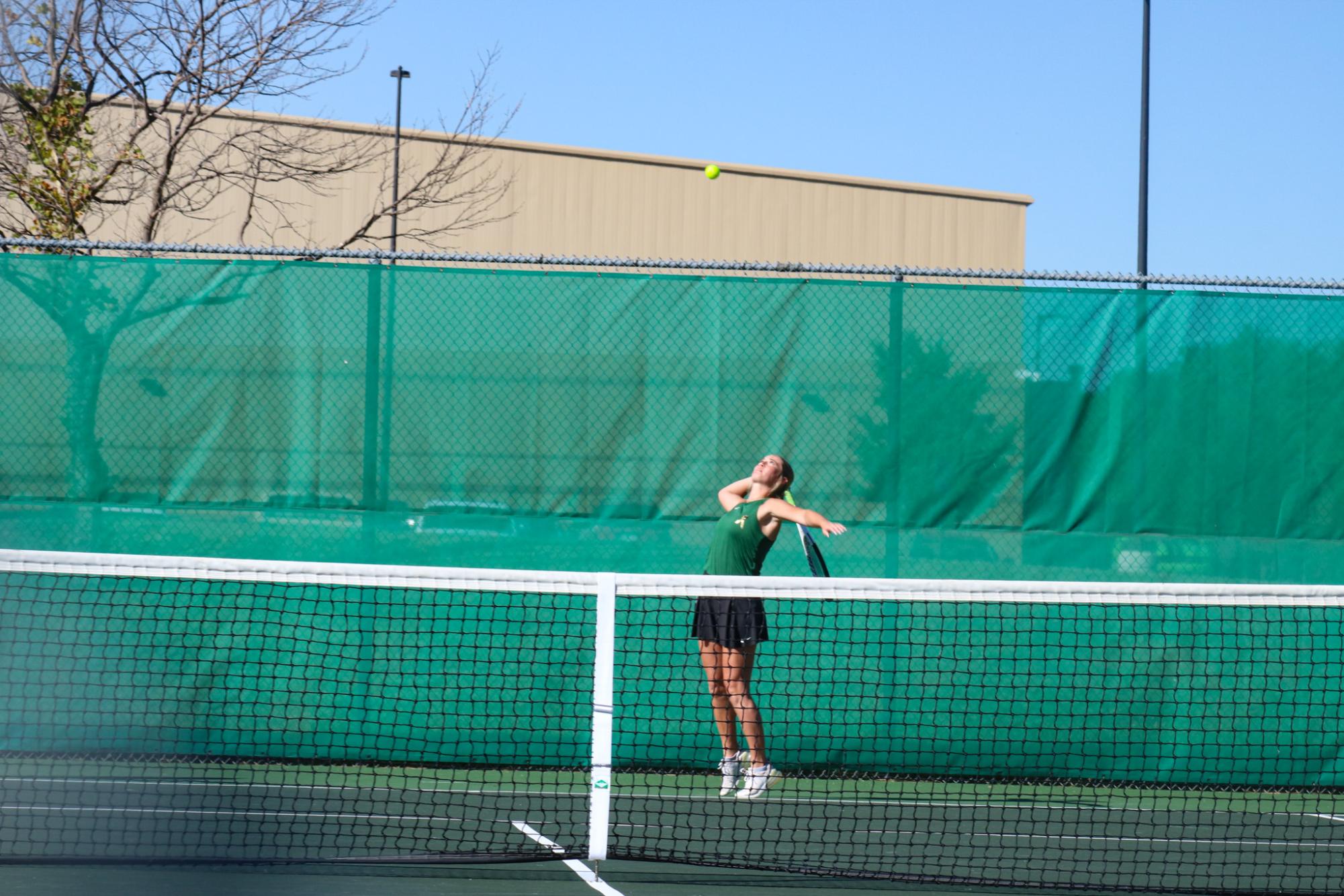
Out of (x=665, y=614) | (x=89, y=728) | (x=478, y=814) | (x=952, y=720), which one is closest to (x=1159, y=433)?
(x=952, y=720)

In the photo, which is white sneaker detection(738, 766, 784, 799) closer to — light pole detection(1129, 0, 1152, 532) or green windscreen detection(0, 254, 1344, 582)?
green windscreen detection(0, 254, 1344, 582)

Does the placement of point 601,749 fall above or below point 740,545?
below

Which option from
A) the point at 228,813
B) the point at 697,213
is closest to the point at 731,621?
the point at 228,813

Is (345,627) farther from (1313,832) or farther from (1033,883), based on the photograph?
(1313,832)

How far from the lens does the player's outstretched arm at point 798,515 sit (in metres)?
5.54

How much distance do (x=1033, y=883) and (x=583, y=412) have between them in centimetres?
318

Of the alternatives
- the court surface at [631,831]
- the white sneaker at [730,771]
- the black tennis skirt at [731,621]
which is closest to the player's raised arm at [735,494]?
the black tennis skirt at [731,621]

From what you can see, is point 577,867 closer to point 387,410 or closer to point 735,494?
point 735,494

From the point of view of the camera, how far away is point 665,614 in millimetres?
6680

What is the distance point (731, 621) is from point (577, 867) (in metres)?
1.52

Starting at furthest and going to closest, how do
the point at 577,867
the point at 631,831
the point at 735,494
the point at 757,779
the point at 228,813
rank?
1. the point at 735,494
2. the point at 757,779
3. the point at 228,813
4. the point at 631,831
5. the point at 577,867

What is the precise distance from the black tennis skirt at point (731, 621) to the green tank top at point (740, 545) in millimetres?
157

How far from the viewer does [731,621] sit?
5906mm

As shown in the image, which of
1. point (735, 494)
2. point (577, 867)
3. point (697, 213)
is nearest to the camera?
point (577, 867)
